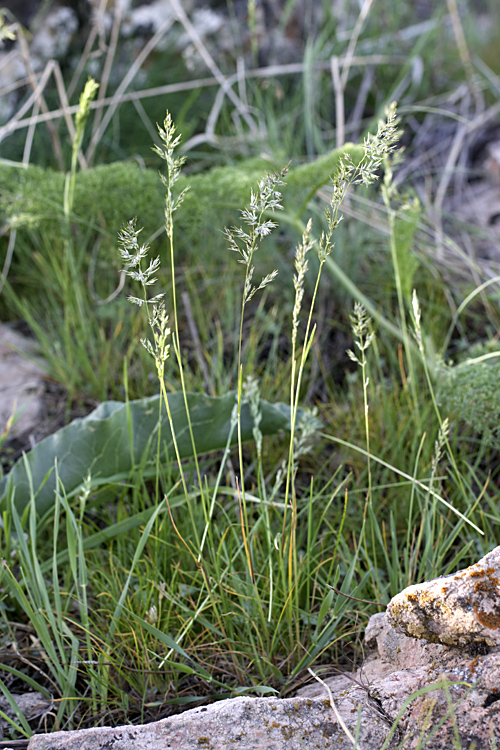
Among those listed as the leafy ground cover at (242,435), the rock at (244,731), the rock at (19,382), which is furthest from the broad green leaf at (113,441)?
the rock at (244,731)

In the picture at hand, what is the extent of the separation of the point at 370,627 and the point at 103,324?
1372 mm

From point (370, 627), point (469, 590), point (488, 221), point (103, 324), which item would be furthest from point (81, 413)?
point (488, 221)

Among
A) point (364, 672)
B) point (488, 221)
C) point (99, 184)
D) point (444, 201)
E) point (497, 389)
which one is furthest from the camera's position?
point (444, 201)

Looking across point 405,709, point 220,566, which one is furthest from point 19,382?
point 405,709

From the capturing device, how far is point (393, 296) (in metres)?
2.21

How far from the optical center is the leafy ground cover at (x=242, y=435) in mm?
1099

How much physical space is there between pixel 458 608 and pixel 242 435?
71 cm

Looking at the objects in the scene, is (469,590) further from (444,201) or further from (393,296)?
(444,201)

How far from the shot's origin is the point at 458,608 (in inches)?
34.5

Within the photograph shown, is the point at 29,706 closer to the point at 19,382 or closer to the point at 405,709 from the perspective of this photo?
the point at 405,709

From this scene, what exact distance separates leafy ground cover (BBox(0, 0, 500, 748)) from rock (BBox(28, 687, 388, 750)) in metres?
0.10

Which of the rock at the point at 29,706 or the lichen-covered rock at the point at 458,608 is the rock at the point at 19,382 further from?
the lichen-covered rock at the point at 458,608

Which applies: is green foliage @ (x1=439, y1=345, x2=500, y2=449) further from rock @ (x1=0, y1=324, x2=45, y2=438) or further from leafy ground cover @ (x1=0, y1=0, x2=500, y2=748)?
rock @ (x1=0, y1=324, x2=45, y2=438)

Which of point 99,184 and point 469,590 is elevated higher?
point 99,184
